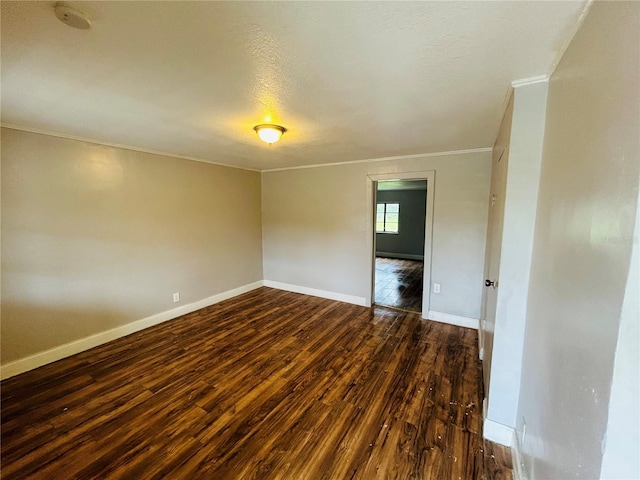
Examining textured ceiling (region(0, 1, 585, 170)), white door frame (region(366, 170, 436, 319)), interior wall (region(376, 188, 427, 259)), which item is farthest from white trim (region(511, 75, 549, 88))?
interior wall (region(376, 188, 427, 259))

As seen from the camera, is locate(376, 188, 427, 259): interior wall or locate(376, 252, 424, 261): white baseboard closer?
locate(376, 188, 427, 259): interior wall

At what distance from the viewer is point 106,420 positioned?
1.97 m

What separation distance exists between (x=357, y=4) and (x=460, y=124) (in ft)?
5.81

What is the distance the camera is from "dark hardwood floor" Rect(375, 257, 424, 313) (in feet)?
14.5

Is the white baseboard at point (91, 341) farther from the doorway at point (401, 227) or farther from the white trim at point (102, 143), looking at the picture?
the doorway at point (401, 227)

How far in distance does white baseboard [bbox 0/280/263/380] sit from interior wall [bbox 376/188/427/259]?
19.5ft

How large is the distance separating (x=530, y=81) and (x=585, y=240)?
46.3 inches

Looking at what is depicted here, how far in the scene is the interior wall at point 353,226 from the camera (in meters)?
3.39

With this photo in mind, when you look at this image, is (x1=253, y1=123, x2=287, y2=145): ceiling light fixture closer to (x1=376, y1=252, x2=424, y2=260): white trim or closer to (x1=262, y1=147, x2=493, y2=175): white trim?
(x1=262, y1=147, x2=493, y2=175): white trim

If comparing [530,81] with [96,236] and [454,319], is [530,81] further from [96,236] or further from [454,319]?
[96,236]

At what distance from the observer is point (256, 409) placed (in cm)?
208

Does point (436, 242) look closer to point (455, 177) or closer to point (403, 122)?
point (455, 177)

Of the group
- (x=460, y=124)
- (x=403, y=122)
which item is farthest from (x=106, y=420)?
(x=460, y=124)

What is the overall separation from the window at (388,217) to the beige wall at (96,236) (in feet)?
18.7
